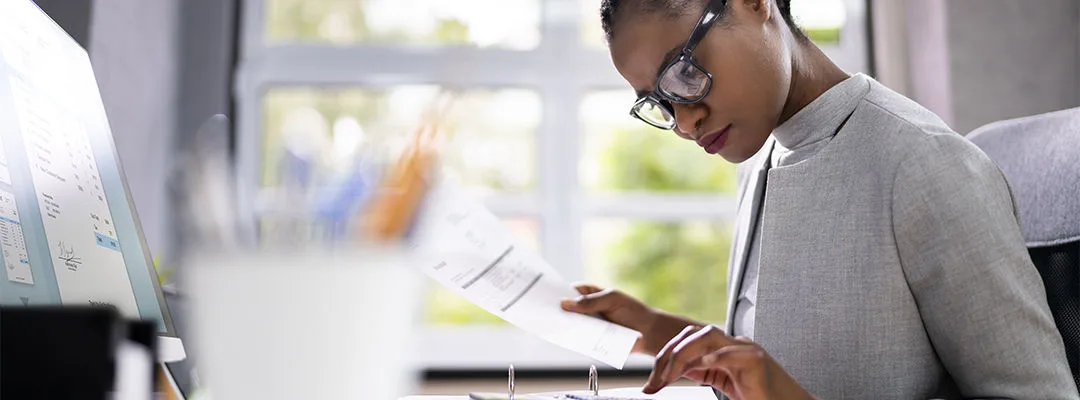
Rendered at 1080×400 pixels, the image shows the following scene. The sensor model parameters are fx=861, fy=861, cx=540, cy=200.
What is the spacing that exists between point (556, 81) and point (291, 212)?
276 centimetres

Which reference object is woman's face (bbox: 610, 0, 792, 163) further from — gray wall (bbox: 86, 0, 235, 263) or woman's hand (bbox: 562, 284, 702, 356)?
gray wall (bbox: 86, 0, 235, 263)

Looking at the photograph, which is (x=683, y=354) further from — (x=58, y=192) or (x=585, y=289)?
(x=58, y=192)

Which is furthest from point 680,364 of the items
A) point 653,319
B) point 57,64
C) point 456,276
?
point 57,64

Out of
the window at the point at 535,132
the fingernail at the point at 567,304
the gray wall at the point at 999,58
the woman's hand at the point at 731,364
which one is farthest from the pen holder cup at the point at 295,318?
the gray wall at the point at 999,58

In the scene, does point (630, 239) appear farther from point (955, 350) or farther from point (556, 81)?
point (955, 350)

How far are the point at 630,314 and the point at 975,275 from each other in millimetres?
452

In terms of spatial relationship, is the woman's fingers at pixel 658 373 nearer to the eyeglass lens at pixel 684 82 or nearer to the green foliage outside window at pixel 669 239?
the eyeglass lens at pixel 684 82

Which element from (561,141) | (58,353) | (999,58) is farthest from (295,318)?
(999,58)

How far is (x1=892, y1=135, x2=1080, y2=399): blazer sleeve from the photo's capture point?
0.85 metres

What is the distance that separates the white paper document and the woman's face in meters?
0.27

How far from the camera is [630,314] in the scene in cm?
118

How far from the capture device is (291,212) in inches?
12.8

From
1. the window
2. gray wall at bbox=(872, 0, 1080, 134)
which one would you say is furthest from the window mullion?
gray wall at bbox=(872, 0, 1080, 134)
